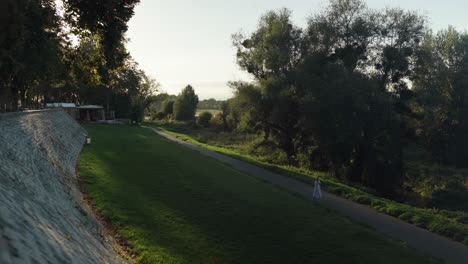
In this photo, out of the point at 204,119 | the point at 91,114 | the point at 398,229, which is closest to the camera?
the point at 398,229

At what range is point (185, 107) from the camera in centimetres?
9369

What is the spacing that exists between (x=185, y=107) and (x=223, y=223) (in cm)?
8288

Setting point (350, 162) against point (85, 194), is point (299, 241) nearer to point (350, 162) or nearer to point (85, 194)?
point (85, 194)

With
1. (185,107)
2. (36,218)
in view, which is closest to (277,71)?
(36,218)

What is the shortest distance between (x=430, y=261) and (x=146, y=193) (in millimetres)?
10752

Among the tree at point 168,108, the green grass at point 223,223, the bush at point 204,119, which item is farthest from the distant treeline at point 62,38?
the tree at point 168,108

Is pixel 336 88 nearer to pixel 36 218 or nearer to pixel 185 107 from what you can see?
pixel 36 218

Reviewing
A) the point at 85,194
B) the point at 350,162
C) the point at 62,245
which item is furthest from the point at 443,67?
the point at 62,245

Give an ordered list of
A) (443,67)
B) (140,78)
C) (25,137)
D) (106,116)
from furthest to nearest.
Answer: (140,78) → (106,116) → (443,67) → (25,137)

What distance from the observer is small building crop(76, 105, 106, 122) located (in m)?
71.6

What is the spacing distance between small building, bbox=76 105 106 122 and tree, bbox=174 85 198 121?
71.8 feet

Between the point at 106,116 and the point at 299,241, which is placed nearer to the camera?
the point at 299,241

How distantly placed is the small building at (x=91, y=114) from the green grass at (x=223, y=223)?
5551cm

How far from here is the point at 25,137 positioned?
45.5ft
